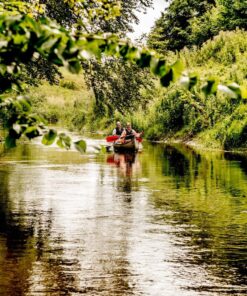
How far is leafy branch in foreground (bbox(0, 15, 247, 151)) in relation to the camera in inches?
107

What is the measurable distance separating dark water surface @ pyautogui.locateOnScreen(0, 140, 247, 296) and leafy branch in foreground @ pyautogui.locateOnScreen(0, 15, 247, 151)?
5189 mm

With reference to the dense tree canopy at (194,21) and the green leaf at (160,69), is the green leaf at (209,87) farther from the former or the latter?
the dense tree canopy at (194,21)

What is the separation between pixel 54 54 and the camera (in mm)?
2732

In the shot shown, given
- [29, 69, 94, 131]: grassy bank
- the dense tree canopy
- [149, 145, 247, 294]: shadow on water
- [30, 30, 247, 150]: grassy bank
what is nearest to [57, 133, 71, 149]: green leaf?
[149, 145, 247, 294]: shadow on water

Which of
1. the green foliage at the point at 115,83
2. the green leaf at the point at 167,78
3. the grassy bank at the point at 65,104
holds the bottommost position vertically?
the green leaf at the point at 167,78

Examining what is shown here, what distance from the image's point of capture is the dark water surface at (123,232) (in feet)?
28.0

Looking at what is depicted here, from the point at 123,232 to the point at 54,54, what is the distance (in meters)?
9.22

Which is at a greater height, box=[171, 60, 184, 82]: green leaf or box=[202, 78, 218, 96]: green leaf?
box=[171, 60, 184, 82]: green leaf

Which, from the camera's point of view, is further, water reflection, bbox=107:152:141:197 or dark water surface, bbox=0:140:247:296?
water reflection, bbox=107:152:141:197

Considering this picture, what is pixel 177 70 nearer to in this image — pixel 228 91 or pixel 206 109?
pixel 228 91

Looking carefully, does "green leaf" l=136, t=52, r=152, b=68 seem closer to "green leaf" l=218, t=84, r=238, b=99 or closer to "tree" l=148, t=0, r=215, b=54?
"green leaf" l=218, t=84, r=238, b=99

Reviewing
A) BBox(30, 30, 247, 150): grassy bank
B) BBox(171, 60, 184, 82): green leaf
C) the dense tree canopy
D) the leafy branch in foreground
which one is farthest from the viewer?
the dense tree canopy

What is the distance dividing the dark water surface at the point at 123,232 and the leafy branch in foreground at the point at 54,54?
5.19 metres

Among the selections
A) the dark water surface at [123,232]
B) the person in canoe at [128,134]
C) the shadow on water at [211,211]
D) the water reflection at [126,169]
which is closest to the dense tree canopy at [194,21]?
the person in canoe at [128,134]
